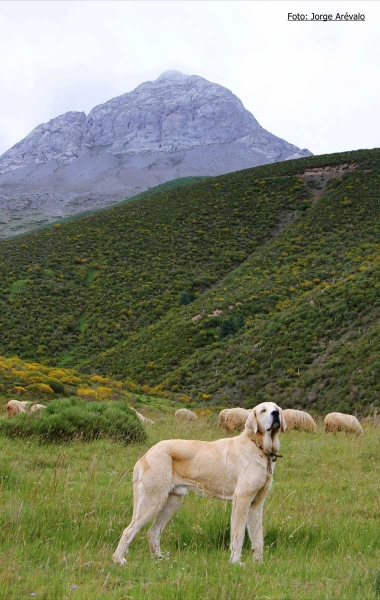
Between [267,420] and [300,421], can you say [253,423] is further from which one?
[300,421]

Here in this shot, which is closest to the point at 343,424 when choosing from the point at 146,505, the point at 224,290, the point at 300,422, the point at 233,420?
the point at 300,422

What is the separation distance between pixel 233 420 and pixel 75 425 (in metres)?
5.80

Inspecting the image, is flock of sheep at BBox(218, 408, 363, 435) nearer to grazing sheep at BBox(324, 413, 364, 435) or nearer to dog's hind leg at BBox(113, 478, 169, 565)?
grazing sheep at BBox(324, 413, 364, 435)

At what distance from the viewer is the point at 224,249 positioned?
166ft

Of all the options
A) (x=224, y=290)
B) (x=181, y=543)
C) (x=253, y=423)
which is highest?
(x=253, y=423)

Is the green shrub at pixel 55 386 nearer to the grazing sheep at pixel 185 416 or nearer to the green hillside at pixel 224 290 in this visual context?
the grazing sheep at pixel 185 416

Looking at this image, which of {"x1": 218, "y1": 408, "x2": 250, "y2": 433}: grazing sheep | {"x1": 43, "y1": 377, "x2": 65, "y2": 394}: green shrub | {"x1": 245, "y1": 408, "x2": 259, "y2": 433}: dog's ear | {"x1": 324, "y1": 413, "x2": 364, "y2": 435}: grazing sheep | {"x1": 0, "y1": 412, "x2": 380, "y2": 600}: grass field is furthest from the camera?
{"x1": 43, "y1": 377, "x2": 65, "y2": 394}: green shrub

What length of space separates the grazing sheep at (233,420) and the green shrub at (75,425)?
4.00 m

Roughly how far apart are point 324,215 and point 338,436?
4084 cm

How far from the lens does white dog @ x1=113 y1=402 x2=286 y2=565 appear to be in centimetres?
452

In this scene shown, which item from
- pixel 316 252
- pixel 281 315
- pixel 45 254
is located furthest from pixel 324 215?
pixel 45 254

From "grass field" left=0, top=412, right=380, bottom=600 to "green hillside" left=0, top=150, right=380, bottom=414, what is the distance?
1455 cm

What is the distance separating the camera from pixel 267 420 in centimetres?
468

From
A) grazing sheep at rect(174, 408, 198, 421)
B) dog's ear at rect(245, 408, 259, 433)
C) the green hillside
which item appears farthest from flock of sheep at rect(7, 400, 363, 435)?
dog's ear at rect(245, 408, 259, 433)
